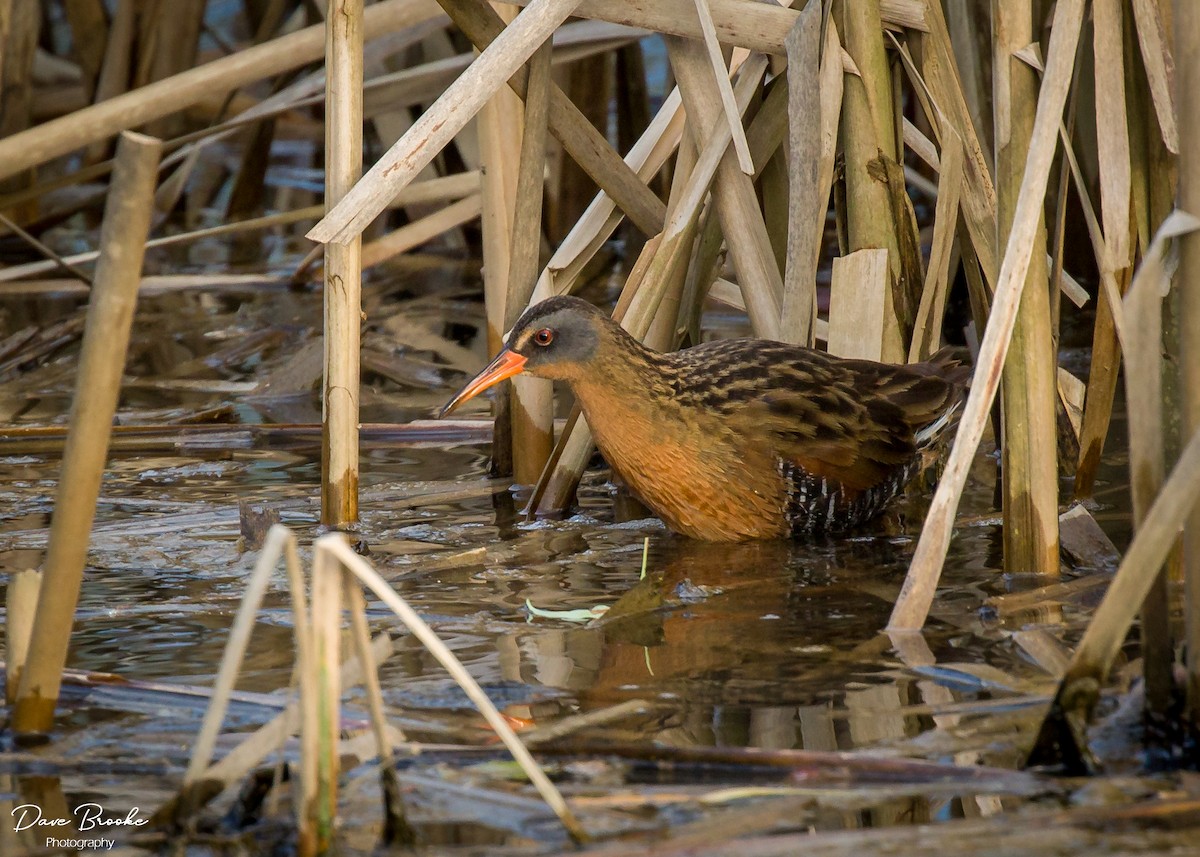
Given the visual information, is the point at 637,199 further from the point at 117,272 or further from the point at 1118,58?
the point at 117,272

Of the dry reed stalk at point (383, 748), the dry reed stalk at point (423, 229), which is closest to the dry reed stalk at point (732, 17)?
the dry reed stalk at point (423, 229)

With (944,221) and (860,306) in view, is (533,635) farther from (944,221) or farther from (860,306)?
(944,221)

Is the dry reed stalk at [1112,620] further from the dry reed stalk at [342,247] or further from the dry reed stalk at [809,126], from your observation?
the dry reed stalk at [342,247]

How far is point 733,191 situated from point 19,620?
2229 mm

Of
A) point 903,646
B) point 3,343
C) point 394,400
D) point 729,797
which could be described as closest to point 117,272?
point 729,797

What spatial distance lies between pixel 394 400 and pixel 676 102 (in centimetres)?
177

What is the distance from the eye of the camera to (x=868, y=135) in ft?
13.1

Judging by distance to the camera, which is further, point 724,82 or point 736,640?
point 724,82

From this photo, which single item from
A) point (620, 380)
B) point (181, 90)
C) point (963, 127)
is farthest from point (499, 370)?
point (181, 90)

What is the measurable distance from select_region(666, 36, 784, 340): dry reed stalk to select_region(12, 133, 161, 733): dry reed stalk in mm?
2087

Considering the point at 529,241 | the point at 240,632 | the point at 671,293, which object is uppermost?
the point at 529,241

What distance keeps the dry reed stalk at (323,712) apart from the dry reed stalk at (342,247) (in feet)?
5.48

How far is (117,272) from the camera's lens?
7.34 ft

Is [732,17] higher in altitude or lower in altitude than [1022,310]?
higher
